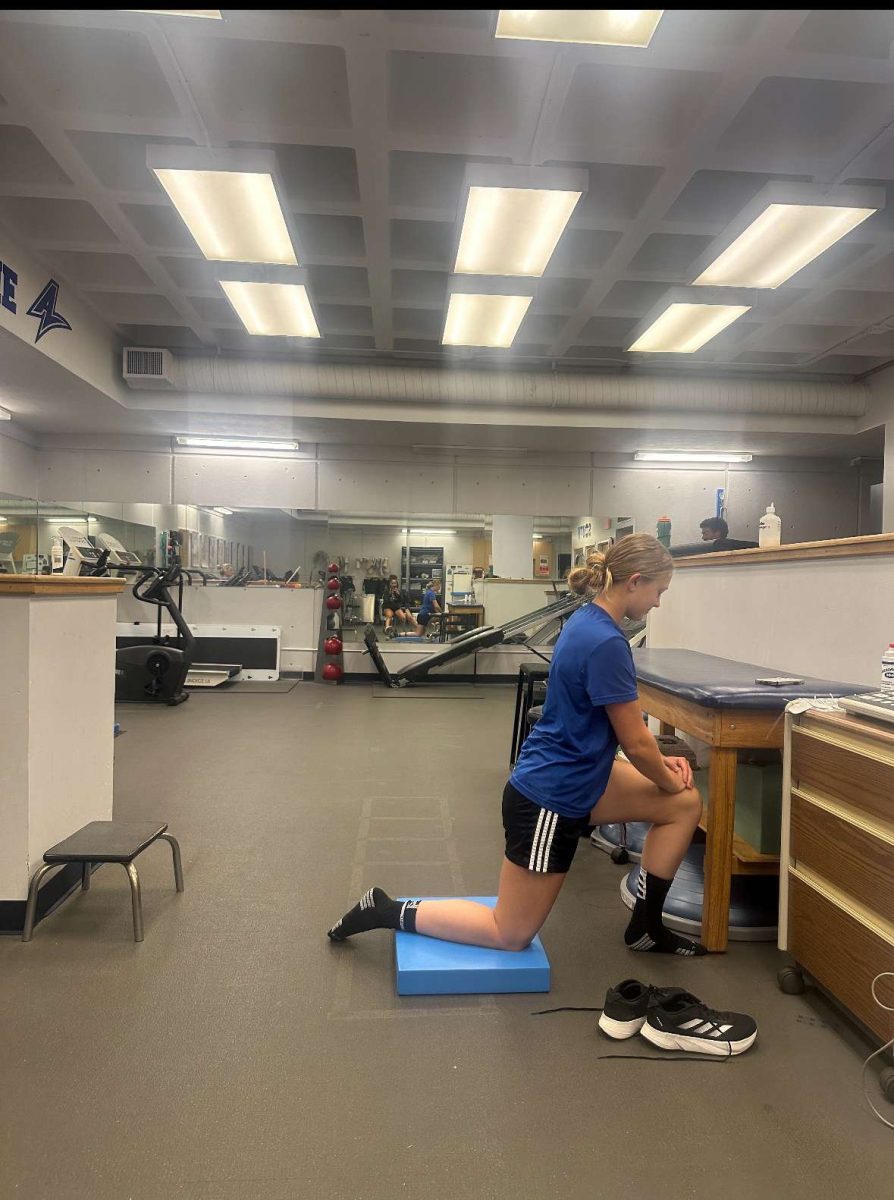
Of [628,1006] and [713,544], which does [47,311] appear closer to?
[713,544]

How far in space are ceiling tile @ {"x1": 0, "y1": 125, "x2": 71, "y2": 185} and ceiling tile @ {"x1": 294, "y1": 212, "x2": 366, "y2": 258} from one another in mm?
1373

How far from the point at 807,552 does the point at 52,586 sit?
300 cm

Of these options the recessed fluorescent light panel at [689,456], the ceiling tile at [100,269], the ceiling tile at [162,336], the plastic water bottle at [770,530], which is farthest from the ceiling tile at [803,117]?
the recessed fluorescent light panel at [689,456]

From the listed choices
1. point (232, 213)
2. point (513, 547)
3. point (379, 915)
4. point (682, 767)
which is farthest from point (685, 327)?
point (379, 915)

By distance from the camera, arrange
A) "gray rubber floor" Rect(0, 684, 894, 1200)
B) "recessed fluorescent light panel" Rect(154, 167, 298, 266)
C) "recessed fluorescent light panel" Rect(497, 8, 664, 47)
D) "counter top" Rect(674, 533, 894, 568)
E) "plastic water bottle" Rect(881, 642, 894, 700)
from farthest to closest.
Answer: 1. "recessed fluorescent light panel" Rect(154, 167, 298, 266)
2. "recessed fluorescent light panel" Rect(497, 8, 664, 47)
3. "counter top" Rect(674, 533, 894, 568)
4. "plastic water bottle" Rect(881, 642, 894, 700)
5. "gray rubber floor" Rect(0, 684, 894, 1200)

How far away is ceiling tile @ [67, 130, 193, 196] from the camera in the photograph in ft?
11.9

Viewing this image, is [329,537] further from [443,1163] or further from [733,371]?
[443,1163]

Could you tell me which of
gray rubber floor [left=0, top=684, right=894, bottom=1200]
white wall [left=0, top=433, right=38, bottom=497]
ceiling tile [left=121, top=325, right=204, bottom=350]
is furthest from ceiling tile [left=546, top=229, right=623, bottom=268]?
white wall [left=0, top=433, right=38, bottom=497]

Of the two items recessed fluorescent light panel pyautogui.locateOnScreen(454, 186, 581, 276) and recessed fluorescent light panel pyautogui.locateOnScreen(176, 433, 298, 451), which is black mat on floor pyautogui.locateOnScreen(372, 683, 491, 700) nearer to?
recessed fluorescent light panel pyautogui.locateOnScreen(176, 433, 298, 451)

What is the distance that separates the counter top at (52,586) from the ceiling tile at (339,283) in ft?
10.9

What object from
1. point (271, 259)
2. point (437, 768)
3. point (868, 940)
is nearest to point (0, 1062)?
point (868, 940)

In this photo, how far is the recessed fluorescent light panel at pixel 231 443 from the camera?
8359mm

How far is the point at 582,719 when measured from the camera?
2.02 metres

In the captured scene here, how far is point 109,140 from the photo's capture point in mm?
3666
